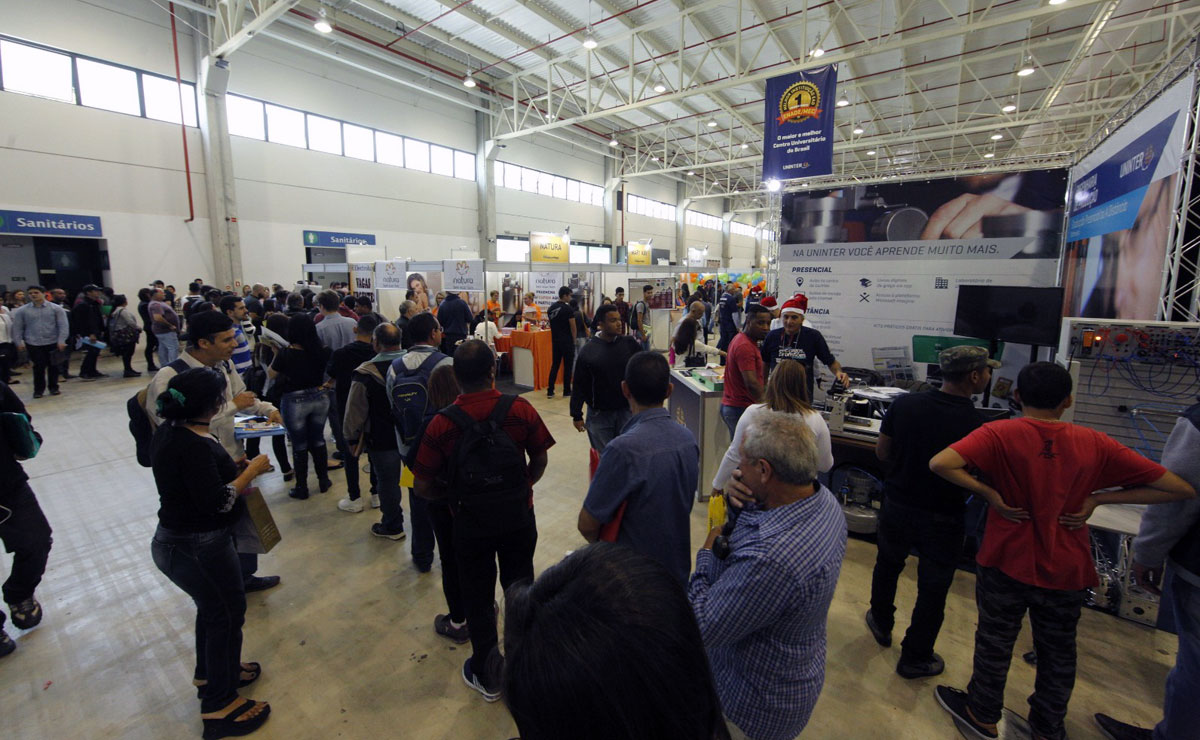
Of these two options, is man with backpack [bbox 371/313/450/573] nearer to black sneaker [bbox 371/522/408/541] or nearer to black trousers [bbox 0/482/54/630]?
black sneaker [bbox 371/522/408/541]

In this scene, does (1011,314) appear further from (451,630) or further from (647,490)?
(451,630)

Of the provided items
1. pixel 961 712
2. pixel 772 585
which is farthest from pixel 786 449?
pixel 961 712

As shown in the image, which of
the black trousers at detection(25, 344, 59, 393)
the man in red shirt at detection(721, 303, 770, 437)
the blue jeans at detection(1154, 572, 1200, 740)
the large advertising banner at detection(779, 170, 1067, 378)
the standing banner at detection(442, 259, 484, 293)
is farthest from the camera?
the black trousers at detection(25, 344, 59, 393)

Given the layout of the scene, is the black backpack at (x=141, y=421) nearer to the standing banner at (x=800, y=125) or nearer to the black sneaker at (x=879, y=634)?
the black sneaker at (x=879, y=634)

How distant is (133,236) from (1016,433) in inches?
531

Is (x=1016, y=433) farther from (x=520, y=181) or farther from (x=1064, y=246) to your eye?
(x=520, y=181)

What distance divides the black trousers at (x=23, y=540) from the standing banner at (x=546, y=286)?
7540mm

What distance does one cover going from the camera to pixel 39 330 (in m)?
6.93

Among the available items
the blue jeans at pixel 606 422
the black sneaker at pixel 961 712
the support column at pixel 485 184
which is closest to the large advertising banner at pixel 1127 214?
the black sneaker at pixel 961 712

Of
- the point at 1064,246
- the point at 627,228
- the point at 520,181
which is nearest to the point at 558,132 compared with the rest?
the point at 520,181

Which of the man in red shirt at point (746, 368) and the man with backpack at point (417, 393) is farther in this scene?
the man in red shirt at point (746, 368)

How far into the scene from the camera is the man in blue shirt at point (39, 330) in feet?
22.6

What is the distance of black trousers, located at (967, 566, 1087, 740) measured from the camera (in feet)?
6.11

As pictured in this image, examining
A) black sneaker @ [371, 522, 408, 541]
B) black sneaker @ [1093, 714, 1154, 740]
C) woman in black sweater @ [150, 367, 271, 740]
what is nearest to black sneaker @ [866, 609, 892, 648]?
black sneaker @ [1093, 714, 1154, 740]
